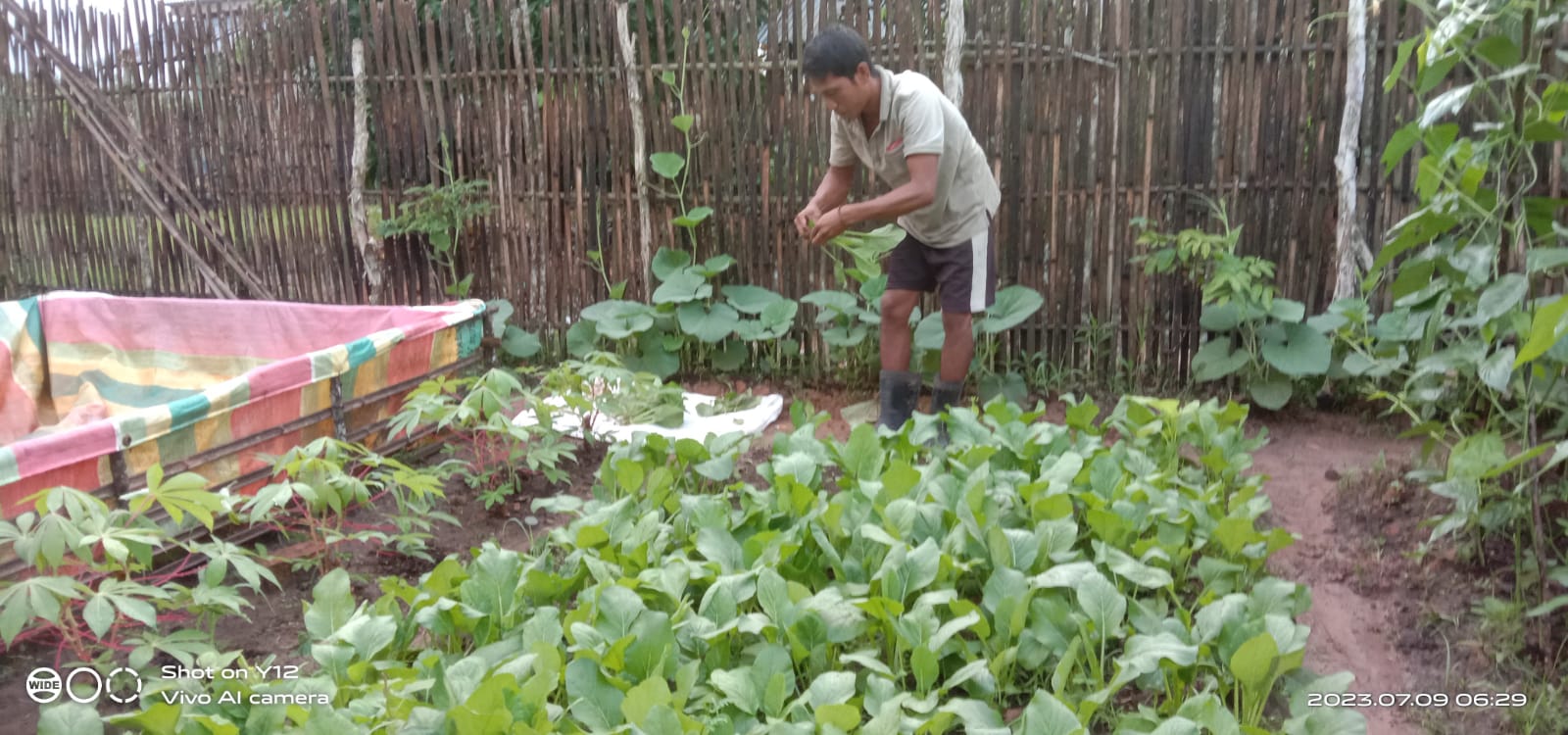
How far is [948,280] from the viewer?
4.29 meters

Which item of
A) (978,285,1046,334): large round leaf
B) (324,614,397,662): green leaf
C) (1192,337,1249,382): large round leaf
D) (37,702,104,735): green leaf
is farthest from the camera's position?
(978,285,1046,334): large round leaf

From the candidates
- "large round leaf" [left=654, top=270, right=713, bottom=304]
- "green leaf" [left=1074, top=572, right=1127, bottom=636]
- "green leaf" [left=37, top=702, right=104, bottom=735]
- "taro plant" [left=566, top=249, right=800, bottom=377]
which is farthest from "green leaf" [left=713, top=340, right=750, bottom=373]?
"green leaf" [left=37, top=702, right=104, bottom=735]

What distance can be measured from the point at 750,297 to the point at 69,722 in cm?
392

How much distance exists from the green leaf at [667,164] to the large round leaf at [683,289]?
1.63ft

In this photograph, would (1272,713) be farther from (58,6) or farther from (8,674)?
(58,6)

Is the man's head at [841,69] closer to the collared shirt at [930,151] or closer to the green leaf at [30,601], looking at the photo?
the collared shirt at [930,151]

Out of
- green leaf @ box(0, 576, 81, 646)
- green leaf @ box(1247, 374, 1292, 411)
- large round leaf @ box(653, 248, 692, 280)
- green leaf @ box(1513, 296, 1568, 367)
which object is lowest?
green leaf @ box(1247, 374, 1292, 411)

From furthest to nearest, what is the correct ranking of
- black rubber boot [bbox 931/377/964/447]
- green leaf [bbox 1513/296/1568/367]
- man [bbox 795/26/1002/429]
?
black rubber boot [bbox 931/377/964/447] → man [bbox 795/26/1002/429] → green leaf [bbox 1513/296/1568/367]

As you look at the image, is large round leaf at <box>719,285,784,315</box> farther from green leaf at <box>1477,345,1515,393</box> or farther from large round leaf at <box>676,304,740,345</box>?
green leaf at <box>1477,345,1515,393</box>

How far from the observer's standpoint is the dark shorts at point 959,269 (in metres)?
4.23

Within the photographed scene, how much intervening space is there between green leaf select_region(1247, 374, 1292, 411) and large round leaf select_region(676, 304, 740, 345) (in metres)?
2.40

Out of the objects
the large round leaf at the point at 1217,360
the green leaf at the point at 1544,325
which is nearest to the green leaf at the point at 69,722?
the green leaf at the point at 1544,325

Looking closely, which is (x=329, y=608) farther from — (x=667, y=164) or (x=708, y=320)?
(x=667, y=164)

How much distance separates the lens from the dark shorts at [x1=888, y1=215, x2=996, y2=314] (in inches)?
167
